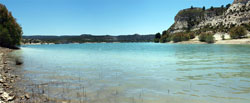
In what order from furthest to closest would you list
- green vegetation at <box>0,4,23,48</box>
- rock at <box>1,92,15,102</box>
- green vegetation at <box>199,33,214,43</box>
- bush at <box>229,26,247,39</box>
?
1. green vegetation at <box>199,33,214,43</box>
2. bush at <box>229,26,247,39</box>
3. green vegetation at <box>0,4,23,48</box>
4. rock at <box>1,92,15,102</box>

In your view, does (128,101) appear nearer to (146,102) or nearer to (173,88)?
(146,102)

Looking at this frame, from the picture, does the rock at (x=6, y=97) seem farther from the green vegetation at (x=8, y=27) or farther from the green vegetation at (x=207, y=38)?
the green vegetation at (x=207, y=38)

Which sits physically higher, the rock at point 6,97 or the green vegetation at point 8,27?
the green vegetation at point 8,27

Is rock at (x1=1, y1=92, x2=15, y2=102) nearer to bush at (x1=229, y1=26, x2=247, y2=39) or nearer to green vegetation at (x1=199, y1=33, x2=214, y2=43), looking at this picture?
bush at (x1=229, y1=26, x2=247, y2=39)

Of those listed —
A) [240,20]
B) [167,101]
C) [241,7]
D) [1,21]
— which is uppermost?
[241,7]

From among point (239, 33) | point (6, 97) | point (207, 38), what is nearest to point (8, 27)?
point (6, 97)

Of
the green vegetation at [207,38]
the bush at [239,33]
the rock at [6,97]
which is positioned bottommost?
the rock at [6,97]

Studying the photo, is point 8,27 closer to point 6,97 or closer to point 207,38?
point 6,97

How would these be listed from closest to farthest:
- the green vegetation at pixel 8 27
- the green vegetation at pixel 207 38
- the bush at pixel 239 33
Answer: the green vegetation at pixel 8 27, the bush at pixel 239 33, the green vegetation at pixel 207 38

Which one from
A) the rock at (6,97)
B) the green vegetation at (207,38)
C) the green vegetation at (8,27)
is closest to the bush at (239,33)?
the green vegetation at (207,38)

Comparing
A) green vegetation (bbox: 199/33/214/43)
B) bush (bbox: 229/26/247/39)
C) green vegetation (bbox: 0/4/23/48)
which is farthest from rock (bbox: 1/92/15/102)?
green vegetation (bbox: 199/33/214/43)

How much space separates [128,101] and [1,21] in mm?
76659

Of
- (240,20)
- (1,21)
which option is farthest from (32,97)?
(240,20)

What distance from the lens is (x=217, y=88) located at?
1261 centimetres
